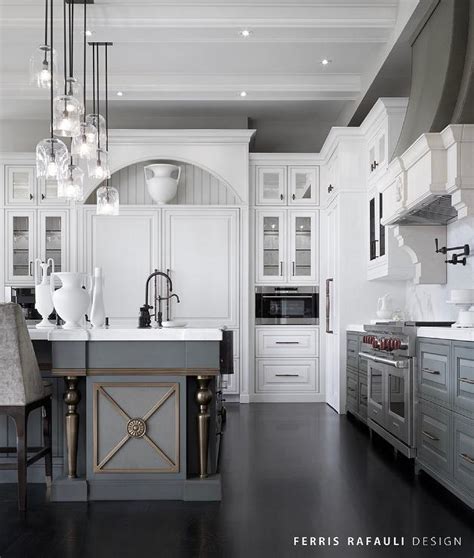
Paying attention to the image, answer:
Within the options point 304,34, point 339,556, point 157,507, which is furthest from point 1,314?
point 304,34

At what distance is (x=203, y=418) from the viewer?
128 inches

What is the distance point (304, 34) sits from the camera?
5.26 m

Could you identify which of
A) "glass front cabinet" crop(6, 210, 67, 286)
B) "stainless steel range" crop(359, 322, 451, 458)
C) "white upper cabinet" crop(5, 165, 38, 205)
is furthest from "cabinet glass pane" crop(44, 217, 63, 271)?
"stainless steel range" crop(359, 322, 451, 458)

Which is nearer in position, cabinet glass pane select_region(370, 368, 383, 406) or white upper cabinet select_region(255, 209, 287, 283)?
cabinet glass pane select_region(370, 368, 383, 406)

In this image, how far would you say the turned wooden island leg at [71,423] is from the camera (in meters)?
3.25

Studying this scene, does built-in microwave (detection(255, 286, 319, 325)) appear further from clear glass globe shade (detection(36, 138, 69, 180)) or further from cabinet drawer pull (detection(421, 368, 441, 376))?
clear glass globe shade (detection(36, 138, 69, 180))

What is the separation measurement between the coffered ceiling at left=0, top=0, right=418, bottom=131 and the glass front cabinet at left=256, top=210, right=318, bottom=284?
3.91ft

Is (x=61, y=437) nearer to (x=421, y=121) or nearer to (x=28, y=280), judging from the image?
(x=421, y=121)

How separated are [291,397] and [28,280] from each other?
312cm

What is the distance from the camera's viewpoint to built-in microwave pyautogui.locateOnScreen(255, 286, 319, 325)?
692 centimetres

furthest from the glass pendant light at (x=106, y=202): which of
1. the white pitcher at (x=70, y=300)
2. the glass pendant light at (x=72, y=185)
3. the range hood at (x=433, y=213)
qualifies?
the range hood at (x=433, y=213)

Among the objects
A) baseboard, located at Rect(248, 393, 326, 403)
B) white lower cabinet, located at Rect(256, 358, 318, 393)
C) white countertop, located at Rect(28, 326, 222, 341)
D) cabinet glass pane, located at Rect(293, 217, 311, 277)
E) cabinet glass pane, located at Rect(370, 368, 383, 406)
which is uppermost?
cabinet glass pane, located at Rect(293, 217, 311, 277)

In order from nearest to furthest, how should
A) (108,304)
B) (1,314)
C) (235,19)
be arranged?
(1,314) < (235,19) < (108,304)

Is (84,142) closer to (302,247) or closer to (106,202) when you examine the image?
(106,202)
